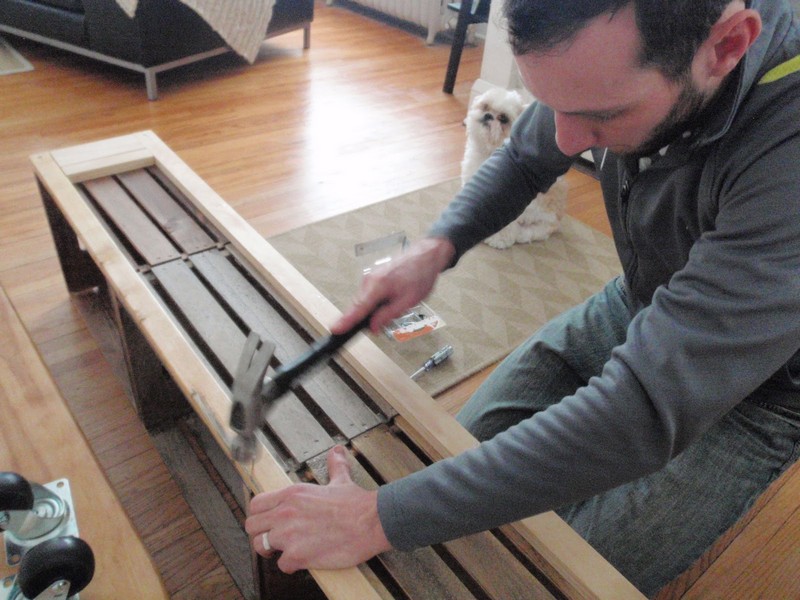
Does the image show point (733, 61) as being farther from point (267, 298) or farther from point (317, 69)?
point (317, 69)

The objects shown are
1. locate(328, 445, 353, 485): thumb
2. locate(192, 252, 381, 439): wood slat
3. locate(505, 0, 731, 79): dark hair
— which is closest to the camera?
locate(505, 0, 731, 79): dark hair

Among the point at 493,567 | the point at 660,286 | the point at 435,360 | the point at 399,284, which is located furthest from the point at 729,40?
the point at 435,360

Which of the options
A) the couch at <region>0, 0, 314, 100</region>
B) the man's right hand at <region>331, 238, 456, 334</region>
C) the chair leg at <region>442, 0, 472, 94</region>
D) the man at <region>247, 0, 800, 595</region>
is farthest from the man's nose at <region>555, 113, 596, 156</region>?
the chair leg at <region>442, 0, 472, 94</region>

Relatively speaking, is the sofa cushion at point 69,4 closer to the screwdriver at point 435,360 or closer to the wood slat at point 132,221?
the wood slat at point 132,221

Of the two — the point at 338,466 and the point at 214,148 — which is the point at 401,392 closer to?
the point at 338,466

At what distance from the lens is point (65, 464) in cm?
76

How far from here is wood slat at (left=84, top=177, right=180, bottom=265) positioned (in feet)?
3.91

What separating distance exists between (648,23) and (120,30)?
8.39 feet

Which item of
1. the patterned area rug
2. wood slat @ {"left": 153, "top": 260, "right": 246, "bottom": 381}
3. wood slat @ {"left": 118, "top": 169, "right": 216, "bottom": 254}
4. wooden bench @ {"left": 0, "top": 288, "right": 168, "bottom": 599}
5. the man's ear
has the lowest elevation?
the patterned area rug

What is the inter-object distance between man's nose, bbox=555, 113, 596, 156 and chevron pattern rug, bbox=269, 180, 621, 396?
88 cm

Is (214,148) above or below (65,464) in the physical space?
below

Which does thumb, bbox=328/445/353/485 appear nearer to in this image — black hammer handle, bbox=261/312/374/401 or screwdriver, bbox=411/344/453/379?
black hammer handle, bbox=261/312/374/401

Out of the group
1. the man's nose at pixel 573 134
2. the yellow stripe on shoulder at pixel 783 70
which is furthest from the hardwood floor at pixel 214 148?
the yellow stripe on shoulder at pixel 783 70

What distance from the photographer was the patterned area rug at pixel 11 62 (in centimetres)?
277
